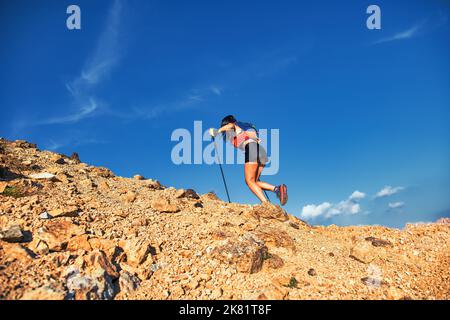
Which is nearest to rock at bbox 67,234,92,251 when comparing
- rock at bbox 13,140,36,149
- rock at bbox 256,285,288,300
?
rock at bbox 256,285,288,300

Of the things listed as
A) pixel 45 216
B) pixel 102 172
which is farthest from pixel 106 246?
pixel 102 172

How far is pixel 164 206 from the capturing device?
9.20 meters

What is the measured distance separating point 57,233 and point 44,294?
210 centimetres

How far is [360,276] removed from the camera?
657cm

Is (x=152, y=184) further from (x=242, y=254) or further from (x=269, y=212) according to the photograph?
(x=242, y=254)

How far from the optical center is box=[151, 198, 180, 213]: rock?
909 cm

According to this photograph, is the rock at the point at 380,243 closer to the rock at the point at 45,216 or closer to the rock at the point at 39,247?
the rock at the point at 39,247

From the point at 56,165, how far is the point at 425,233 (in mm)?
13750

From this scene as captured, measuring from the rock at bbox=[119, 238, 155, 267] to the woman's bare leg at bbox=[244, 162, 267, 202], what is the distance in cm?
561

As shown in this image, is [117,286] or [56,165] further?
[56,165]

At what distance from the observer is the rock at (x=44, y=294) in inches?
174
